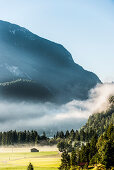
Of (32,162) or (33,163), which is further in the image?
(32,162)

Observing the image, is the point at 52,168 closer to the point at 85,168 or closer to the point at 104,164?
the point at 85,168

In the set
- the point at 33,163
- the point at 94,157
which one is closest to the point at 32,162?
the point at 33,163

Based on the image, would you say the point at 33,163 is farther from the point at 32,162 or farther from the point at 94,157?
the point at 94,157

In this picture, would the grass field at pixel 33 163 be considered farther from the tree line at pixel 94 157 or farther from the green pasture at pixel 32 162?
the tree line at pixel 94 157

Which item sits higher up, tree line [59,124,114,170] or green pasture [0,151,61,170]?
tree line [59,124,114,170]

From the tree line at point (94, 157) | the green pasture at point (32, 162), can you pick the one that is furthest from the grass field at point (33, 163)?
the tree line at point (94, 157)

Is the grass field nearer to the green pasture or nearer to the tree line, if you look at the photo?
the green pasture

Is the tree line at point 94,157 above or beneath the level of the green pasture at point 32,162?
above

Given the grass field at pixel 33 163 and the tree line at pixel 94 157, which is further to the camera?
the grass field at pixel 33 163

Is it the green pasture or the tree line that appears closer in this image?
the tree line

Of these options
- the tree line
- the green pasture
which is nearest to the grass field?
the green pasture

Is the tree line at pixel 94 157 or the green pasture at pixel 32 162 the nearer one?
the tree line at pixel 94 157

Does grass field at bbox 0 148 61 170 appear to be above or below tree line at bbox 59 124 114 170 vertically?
below

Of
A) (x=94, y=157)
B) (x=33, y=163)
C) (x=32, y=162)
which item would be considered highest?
(x=94, y=157)
